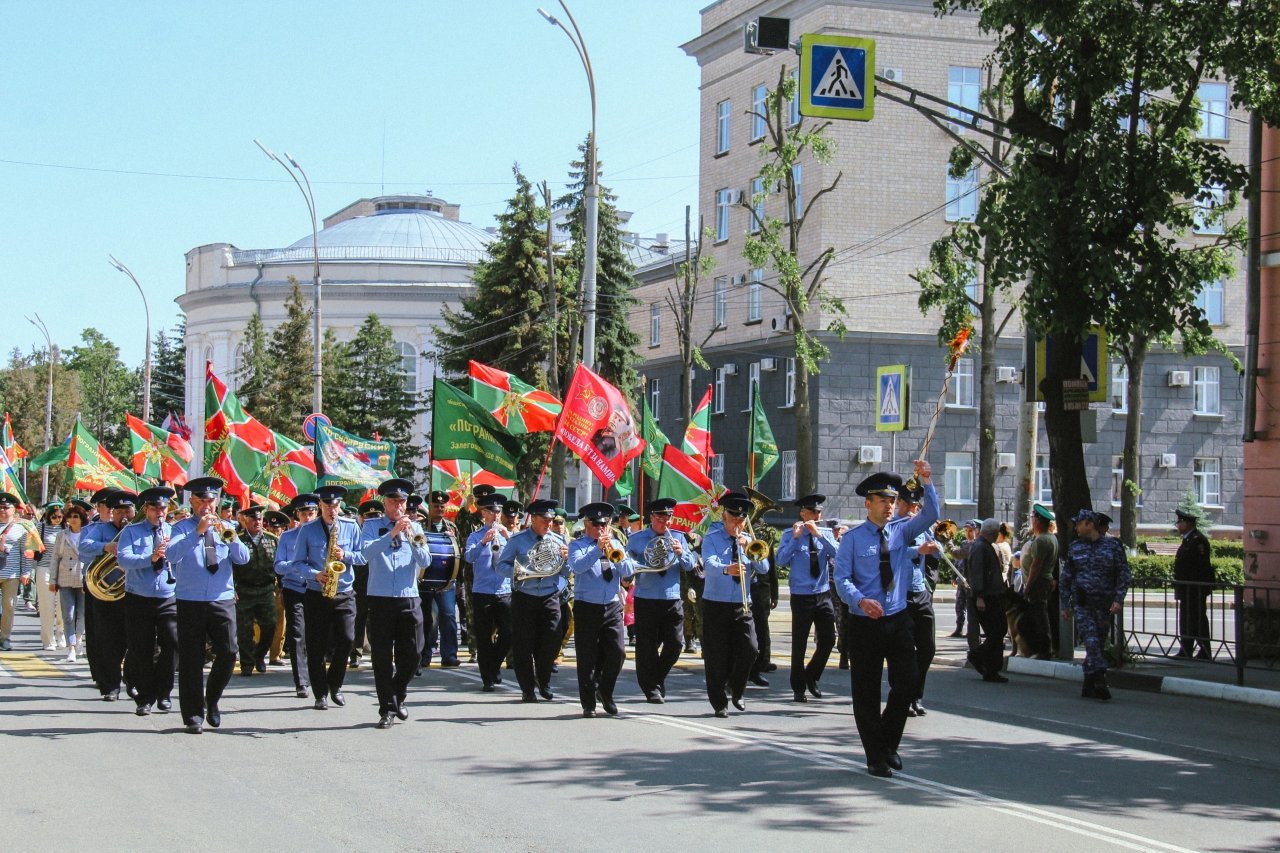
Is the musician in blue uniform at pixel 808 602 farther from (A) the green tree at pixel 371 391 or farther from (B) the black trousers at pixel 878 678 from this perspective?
(A) the green tree at pixel 371 391

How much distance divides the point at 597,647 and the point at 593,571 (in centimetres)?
66

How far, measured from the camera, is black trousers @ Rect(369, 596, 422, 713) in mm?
11938

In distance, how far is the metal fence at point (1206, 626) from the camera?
16.1 m

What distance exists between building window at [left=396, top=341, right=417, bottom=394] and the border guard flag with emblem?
168 feet

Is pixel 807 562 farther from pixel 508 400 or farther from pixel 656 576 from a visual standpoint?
pixel 508 400

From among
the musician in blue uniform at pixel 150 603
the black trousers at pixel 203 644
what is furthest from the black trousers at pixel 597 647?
the musician in blue uniform at pixel 150 603

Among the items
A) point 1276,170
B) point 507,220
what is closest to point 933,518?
point 1276,170

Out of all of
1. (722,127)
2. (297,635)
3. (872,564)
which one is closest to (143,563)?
(297,635)

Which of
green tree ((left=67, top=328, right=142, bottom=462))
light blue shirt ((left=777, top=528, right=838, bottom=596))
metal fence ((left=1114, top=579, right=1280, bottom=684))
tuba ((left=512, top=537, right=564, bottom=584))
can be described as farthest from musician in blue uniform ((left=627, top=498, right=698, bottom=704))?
green tree ((left=67, top=328, right=142, bottom=462))

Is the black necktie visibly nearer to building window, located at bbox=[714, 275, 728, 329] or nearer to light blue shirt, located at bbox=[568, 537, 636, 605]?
light blue shirt, located at bbox=[568, 537, 636, 605]

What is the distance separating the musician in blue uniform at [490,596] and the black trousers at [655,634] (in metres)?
1.81

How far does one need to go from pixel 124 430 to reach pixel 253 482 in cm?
6919

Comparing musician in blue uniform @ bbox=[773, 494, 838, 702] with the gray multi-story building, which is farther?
the gray multi-story building

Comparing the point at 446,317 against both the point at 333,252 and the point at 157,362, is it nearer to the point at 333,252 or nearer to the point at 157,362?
the point at 333,252
